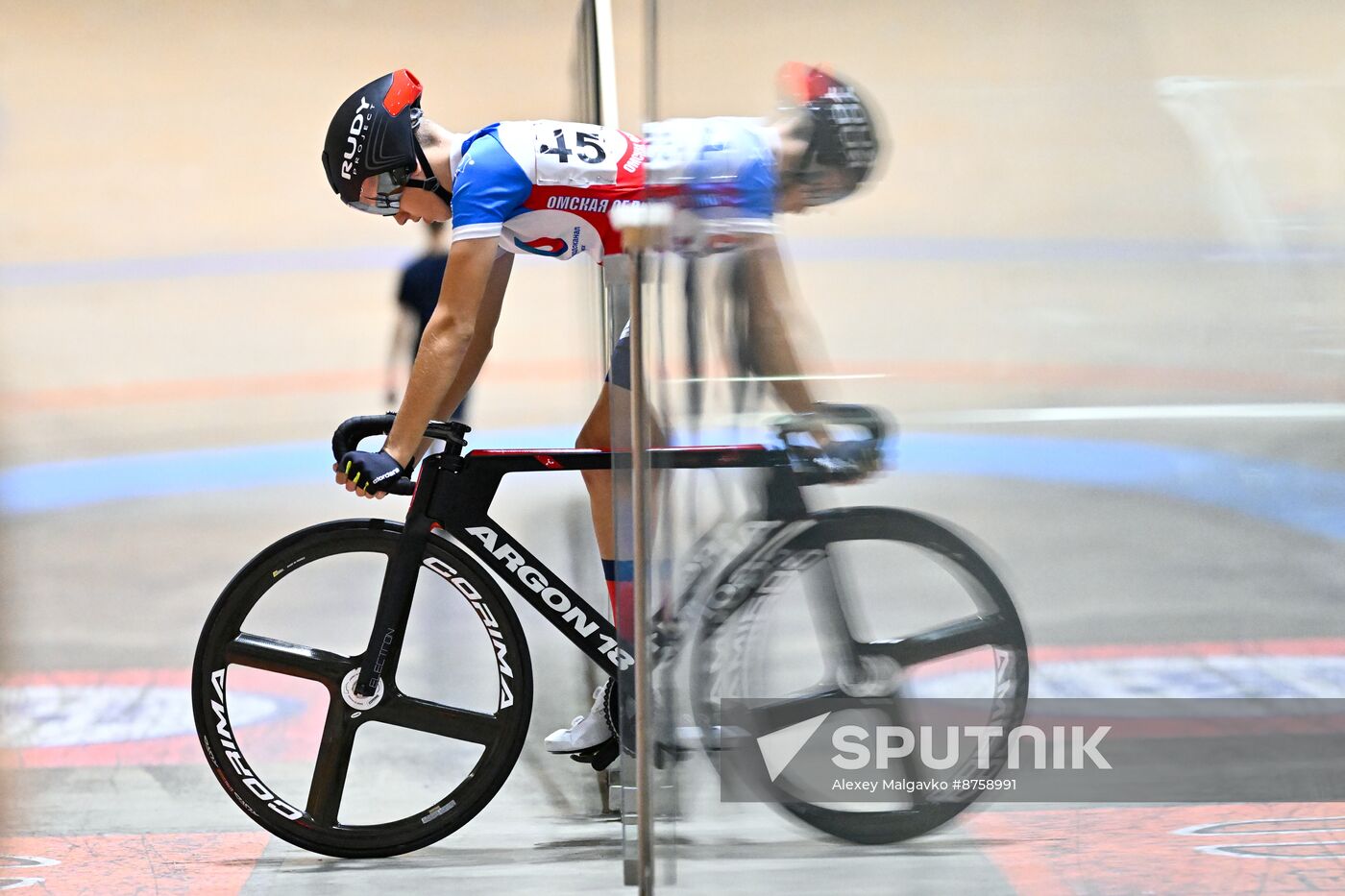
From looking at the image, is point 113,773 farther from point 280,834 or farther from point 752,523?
point 752,523

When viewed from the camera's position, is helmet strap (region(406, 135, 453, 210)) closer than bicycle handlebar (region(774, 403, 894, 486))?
No

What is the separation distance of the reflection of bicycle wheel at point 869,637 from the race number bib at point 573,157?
874 mm

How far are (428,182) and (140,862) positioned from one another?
51.5 inches

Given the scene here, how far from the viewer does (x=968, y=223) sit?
1461 mm

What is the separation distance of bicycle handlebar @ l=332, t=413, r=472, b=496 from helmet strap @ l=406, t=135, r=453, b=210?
1.29 ft

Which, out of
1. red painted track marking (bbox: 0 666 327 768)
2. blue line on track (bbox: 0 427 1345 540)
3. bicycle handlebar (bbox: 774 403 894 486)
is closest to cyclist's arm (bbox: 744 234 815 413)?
bicycle handlebar (bbox: 774 403 894 486)

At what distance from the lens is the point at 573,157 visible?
230 centimetres

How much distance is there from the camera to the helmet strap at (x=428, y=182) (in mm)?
2371

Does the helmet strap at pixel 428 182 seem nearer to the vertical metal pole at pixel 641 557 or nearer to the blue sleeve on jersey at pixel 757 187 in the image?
the vertical metal pole at pixel 641 557

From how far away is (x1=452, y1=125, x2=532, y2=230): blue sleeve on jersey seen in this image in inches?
88.7

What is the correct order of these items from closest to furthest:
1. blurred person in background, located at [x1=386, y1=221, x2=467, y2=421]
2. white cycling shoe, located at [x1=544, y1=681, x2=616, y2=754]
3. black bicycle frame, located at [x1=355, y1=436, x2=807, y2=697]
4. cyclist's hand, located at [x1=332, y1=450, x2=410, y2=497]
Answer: cyclist's hand, located at [x1=332, y1=450, x2=410, y2=497]
black bicycle frame, located at [x1=355, y1=436, x2=807, y2=697]
white cycling shoe, located at [x1=544, y1=681, x2=616, y2=754]
blurred person in background, located at [x1=386, y1=221, x2=467, y2=421]

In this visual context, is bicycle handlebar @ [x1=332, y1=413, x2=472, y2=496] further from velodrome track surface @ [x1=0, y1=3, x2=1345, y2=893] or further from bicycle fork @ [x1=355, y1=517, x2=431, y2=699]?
velodrome track surface @ [x1=0, y1=3, x2=1345, y2=893]

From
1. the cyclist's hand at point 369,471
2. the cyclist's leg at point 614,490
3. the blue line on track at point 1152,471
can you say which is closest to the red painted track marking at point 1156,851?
the blue line on track at point 1152,471

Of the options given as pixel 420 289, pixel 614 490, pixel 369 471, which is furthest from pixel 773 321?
pixel 420 289
